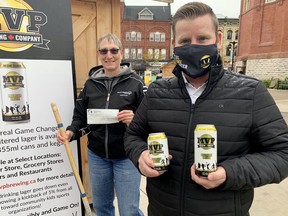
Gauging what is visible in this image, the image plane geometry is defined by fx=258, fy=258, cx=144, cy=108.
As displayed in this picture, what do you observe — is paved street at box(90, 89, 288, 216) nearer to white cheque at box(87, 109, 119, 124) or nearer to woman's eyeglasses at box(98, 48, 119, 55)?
white cheque at box(87, 109, 119, 124)

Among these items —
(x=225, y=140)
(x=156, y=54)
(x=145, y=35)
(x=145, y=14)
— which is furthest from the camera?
(x=145, y=14)

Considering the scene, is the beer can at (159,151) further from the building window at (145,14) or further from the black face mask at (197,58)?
the building window at (145,14)

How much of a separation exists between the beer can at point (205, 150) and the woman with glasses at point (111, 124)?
3.75 ft

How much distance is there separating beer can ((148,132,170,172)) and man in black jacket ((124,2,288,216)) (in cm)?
4

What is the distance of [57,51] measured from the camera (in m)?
2.60

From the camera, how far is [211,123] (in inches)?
53.2

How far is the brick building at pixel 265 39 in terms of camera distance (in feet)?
80.9

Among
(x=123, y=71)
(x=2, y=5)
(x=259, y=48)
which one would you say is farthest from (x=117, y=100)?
(x=259, y=48)

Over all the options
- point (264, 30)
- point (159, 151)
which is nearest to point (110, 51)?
point (159, 151)

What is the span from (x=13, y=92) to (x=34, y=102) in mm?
211

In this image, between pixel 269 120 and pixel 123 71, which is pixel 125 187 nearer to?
pixel 123 71

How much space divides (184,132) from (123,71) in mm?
1253

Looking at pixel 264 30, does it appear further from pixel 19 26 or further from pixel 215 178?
pixel 215 178

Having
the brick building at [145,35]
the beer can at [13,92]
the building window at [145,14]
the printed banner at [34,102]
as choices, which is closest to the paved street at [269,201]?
the printed banner at [34,102]
